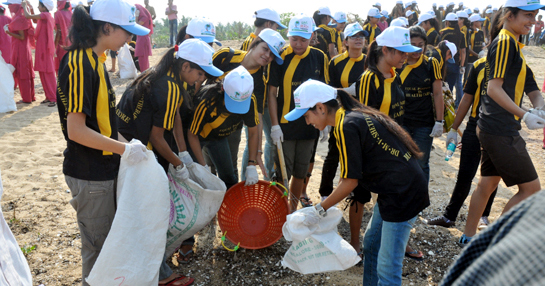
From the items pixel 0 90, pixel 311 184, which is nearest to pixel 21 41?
pixel 0 90

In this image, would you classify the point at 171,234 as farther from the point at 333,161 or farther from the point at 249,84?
the point at 333,161

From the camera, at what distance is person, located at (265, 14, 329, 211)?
3613 millimetres

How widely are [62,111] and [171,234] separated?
1105 mm

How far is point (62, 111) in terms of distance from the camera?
2.06m

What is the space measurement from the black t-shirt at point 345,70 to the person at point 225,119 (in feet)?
3.76

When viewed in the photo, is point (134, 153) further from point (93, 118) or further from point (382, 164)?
point (382, 164)

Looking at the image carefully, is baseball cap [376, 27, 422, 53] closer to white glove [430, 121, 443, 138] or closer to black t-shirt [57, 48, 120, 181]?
white glove [430, 121, 443, 138]

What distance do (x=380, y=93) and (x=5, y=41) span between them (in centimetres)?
700

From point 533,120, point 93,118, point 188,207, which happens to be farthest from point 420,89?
point 93,118

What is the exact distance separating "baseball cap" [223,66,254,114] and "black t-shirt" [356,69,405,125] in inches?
A: 34.4

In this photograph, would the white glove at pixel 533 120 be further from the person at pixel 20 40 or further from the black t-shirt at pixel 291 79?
the person at pixel 20 40

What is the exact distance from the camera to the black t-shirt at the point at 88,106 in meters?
1.93

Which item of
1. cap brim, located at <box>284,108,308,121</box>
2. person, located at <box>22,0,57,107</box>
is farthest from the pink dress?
cap brim, located at <box>284,108,308,121</box>

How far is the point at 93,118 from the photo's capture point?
6.81ft
